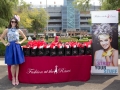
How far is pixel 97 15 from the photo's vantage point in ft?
22.6

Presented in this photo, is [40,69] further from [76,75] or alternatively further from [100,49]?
[100,49]

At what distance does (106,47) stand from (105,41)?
0.66 feet

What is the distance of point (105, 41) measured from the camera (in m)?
6.93

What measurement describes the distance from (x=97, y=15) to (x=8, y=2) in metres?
12.5

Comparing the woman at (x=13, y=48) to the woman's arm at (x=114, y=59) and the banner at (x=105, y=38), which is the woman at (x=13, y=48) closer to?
the banner at (x=105, y=38)

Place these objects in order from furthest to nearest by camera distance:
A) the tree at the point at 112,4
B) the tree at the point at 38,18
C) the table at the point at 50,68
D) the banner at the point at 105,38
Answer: the tree at the point at 38,18
the tree at the point at 112,4
the banner at the point at 105,38
the table at the point at 50,68

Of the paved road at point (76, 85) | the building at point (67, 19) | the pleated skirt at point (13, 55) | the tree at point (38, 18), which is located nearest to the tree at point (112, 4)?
the paved road at point (76, 85)

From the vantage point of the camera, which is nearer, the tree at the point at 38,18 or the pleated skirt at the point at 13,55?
the pleated skirt at the point at 13,55

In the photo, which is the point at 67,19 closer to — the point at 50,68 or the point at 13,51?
the point at 50,68

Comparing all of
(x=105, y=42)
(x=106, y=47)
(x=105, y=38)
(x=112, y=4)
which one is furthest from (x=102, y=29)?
(x=112, y=4)

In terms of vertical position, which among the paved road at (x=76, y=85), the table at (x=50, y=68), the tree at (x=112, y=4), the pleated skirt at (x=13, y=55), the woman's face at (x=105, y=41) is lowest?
the paved road at (x=76, y=85)

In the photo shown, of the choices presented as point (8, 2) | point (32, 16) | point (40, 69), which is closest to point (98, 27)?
point (40, 69)

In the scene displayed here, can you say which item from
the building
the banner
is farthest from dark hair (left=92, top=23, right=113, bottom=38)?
the building

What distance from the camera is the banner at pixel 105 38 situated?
6.88 meters
